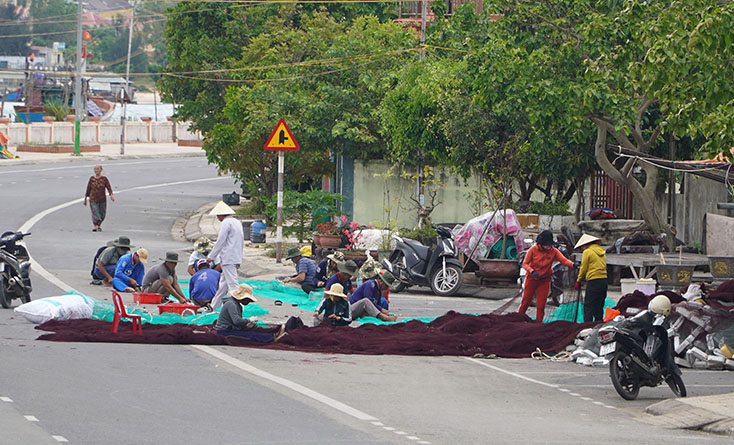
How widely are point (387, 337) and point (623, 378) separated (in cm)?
411

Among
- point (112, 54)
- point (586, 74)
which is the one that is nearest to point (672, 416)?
point (586, 74)

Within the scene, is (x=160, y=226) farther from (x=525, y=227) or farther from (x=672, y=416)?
(x=672, y=416)

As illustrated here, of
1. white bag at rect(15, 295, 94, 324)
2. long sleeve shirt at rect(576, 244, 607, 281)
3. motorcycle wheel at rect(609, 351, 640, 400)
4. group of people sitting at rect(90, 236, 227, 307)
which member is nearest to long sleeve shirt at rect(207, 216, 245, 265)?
group of people sitting at rect(90, 236, 227, 307)

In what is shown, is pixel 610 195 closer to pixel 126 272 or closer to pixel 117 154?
pixel 126 272

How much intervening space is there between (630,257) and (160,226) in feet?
56.3

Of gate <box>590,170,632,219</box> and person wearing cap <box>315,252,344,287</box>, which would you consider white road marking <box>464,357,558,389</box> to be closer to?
person wearing cap <box>315,252,344,287</box>

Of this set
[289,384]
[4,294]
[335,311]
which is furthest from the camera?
[4,294]

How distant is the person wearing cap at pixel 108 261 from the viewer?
70.3ft

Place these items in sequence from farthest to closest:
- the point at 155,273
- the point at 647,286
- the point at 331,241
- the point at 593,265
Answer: the point at 331,241
the point at 155,273
the point at 647,286
the point at 593,265

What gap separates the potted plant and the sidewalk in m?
32.1

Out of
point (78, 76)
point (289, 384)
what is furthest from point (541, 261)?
point (78, 76)

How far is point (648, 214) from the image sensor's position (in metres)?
22.0

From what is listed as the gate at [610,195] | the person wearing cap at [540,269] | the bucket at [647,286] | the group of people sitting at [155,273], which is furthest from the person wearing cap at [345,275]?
the gate at [610,195]

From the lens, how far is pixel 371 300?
17812mm
